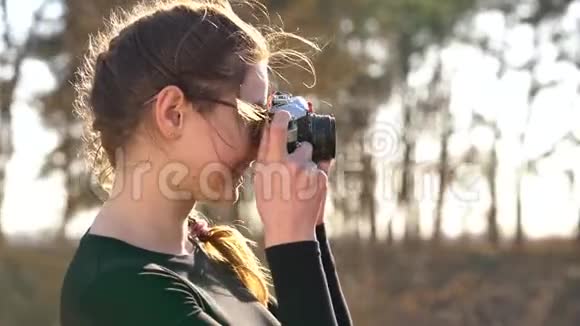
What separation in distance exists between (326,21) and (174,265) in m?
10.6

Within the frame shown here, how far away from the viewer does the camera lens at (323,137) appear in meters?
1.61

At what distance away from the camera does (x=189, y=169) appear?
1.54 meters

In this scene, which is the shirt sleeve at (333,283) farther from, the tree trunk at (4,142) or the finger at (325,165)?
the tree trunk at (4,142)

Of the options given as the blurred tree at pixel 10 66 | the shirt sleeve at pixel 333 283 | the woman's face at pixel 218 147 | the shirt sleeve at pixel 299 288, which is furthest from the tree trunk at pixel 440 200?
the shirt sleeve at pixel 299 288

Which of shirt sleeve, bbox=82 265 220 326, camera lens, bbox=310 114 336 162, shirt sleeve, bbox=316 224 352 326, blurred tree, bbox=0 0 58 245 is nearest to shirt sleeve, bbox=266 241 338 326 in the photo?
shirt sleeve, bbox=82 265 220 326

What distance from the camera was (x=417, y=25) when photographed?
13.9m

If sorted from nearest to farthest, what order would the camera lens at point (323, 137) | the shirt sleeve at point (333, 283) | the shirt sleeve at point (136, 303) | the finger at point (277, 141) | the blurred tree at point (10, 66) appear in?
the shirt sleeve at point (136, 303) < the finger at point (277, 141) < the camera lens at point (323, 137) < the shirt sleeve at point (333, 283) < the blurred tree at point (10, 66)

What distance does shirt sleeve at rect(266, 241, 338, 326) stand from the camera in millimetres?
1405

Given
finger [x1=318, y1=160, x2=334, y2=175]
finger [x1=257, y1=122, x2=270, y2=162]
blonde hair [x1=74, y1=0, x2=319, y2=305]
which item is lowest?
finger [x1=318, y1=160, x2=334, y2=175]

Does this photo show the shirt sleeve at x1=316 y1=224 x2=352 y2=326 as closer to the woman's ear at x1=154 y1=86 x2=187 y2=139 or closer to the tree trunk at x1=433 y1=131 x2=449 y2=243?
the woman's ear at x1=154 y1=86 x2=187 y2=139

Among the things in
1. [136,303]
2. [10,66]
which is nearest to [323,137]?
[136,303]

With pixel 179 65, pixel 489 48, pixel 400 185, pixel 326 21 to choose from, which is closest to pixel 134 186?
pixel 179 65

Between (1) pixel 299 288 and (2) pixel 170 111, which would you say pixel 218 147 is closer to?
(2) pixel 170 111

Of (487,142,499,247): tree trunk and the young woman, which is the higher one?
(487,142,499,247): tree trunk
